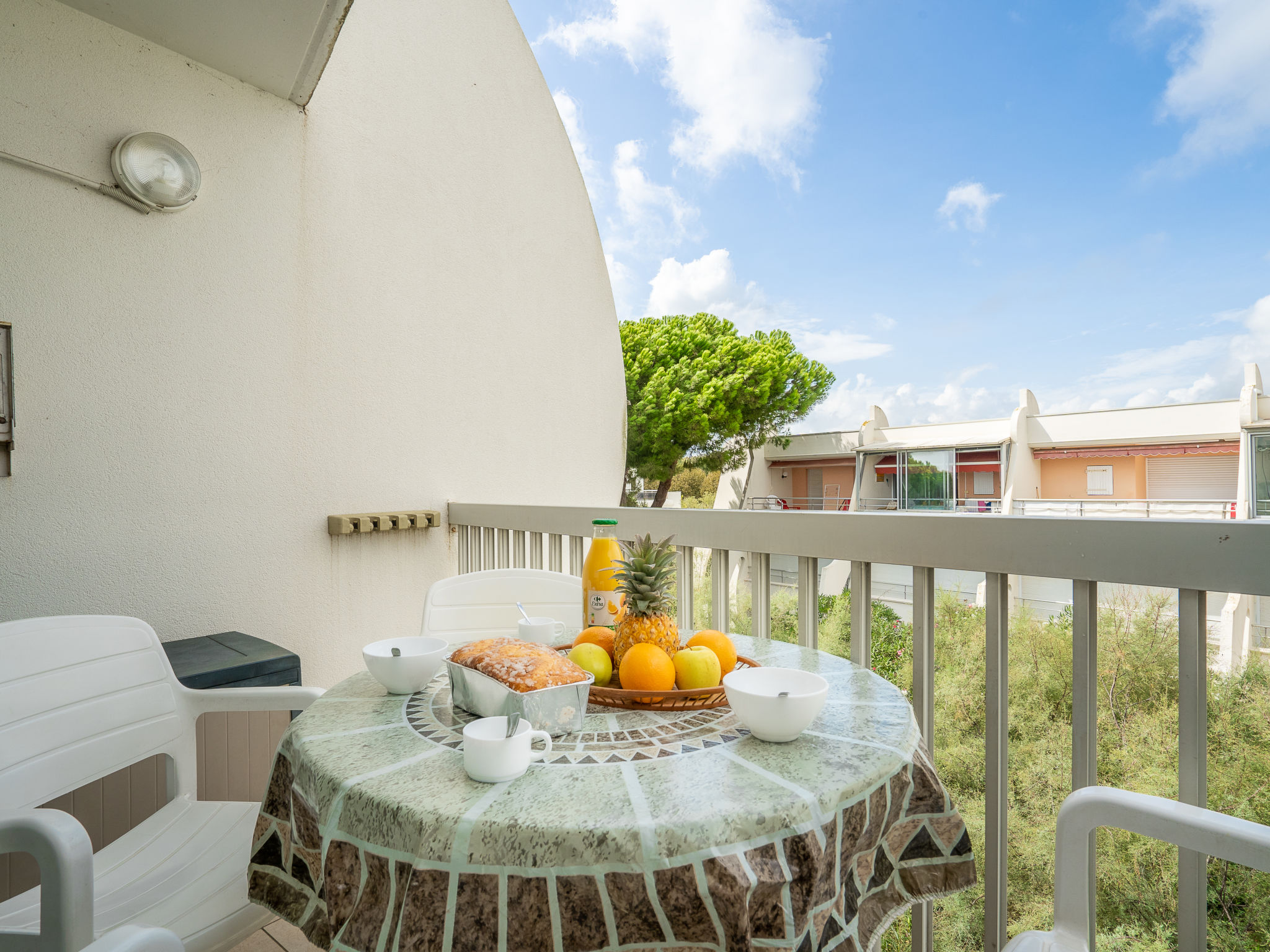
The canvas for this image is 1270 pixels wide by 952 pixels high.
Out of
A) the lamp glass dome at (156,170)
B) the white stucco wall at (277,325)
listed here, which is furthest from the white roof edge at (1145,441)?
the lamp glass dome at (156,170)

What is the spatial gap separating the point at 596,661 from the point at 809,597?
0.71 meters

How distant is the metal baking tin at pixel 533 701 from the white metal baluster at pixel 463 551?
236 centimetres

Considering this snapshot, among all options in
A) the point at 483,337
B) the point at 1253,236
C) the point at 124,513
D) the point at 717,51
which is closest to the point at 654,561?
the point at 124,513

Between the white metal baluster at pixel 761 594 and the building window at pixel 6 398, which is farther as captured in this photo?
the building window at pixel 6 398

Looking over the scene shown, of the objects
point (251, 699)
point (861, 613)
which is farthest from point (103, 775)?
point (861, 613)

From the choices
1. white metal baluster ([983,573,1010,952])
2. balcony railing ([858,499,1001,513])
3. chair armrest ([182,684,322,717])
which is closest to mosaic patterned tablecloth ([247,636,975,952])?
white metal baluster ([983,573,1010,952])

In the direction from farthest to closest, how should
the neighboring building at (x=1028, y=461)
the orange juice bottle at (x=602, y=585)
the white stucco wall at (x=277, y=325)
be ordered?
the neighboring building at (x=1028, y=461), the white stucco wall at (x=277, y=325), the orange juice bottle at (x=602, y=585)

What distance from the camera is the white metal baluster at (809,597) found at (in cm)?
145

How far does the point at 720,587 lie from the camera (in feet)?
5.62

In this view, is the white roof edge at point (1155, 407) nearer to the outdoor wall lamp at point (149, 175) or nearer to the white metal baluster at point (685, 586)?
the white metal baluster at point (685, 586)

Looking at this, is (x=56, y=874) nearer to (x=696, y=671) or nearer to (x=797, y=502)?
(x=696, y=671)

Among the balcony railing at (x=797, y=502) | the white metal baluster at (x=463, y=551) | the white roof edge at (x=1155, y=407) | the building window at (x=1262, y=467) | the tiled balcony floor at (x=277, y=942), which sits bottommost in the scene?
the tiled balcony floor at (x=277, y=942)

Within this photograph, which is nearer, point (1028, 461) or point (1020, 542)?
point (1020, 542)

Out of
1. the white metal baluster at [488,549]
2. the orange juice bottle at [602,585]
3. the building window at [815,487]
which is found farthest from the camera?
the building window at [815,487]
